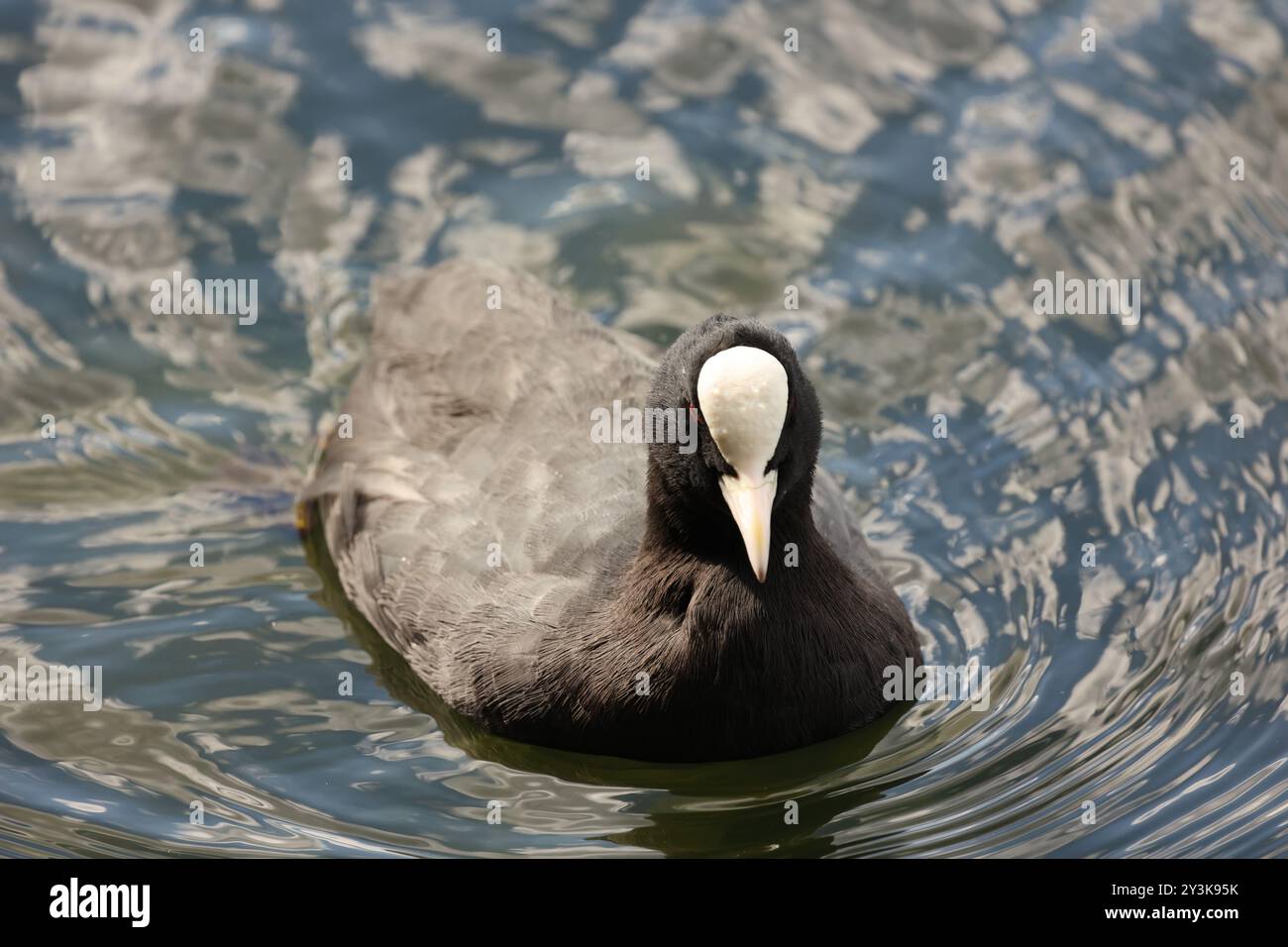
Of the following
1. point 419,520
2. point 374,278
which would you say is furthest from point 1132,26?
point 419,520

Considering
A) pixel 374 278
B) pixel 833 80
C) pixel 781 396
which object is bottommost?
pixel 781 396

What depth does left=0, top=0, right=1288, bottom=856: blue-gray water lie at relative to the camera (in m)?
6.21

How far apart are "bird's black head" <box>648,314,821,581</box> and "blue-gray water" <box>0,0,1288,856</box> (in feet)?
3.13

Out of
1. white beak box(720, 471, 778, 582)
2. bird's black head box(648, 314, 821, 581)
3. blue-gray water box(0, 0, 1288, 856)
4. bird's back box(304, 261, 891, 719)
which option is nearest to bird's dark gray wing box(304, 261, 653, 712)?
bird's back box(304, 261, 891, 719)

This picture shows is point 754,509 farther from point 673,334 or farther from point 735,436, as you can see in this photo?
point 673,334

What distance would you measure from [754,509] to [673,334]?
3.42 metres

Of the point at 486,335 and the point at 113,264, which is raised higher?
the point at 113,264

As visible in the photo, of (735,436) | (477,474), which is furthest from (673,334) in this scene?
(735,436)

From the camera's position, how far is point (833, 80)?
399 inches

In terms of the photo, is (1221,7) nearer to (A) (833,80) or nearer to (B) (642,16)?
(A) (833,80)

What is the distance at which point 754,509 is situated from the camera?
5.55 meters

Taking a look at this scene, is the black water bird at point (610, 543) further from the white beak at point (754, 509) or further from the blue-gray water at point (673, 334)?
the blue-gray water at point (673, 334)

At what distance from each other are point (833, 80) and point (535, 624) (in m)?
4.80

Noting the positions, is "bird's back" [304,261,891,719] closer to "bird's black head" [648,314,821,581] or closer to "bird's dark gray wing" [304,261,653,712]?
"bird's dark gray wing" [304,261,653,712]
